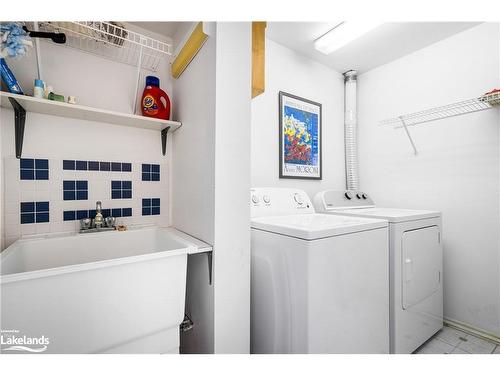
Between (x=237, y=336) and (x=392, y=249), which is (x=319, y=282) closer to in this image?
(x=237, y=336)

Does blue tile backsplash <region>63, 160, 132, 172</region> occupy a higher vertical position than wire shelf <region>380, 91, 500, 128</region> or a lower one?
lower

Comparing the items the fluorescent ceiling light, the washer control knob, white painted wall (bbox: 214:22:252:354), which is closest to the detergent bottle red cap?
white painted wall (bbox: 214:22:252:354)

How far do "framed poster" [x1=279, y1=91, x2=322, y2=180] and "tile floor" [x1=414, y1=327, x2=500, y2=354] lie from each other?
5.43 feet

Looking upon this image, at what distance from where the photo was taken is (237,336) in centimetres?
125

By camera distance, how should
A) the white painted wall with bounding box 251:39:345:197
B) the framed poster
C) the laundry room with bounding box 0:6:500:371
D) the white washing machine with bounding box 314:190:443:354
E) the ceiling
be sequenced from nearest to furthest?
the laundry room with bounding box 0:6:500:371
the white washing machine with bounding box 314:190:443:354
the ceiling
the white painted wall with bounding box 251:39:345:197
the framed poster

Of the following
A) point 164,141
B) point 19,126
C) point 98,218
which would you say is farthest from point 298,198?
point 19,126

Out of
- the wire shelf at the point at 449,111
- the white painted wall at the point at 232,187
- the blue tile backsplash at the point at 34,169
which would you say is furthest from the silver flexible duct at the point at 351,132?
the blue tile backsplash at the point at 34,169

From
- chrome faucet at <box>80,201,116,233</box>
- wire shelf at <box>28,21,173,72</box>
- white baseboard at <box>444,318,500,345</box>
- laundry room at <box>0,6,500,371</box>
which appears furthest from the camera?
white baseboard at <box>444,318,500,345</box>

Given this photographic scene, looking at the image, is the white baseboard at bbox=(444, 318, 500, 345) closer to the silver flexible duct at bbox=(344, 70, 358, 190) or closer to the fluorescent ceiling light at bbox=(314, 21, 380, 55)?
the silver flexible duct at bbox=(344, 70, 358, 190)

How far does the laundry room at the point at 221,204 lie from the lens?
1.07 metres

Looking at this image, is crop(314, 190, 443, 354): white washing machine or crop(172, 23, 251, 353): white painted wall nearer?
crop(172, 23, 251, 353): white painted wall

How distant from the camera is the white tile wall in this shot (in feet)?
4.16

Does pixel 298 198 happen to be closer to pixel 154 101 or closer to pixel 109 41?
pixel 154 101

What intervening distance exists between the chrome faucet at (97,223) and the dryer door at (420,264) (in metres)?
1.89
